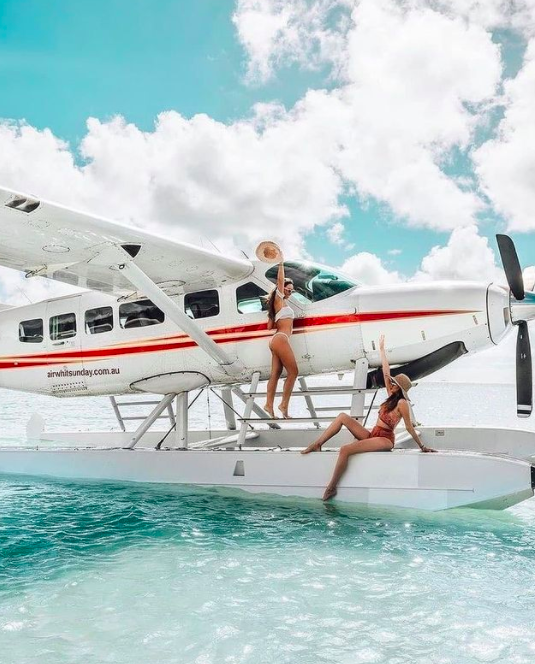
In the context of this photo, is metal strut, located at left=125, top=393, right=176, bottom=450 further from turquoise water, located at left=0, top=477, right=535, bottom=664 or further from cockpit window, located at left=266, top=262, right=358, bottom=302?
cockpit window, located at left=266, top=262, right=358, bottom=302

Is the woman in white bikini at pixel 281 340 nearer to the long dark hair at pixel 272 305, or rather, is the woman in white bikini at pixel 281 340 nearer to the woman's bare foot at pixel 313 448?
the long dark hair at pixel 272 305

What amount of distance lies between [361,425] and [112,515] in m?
2.94

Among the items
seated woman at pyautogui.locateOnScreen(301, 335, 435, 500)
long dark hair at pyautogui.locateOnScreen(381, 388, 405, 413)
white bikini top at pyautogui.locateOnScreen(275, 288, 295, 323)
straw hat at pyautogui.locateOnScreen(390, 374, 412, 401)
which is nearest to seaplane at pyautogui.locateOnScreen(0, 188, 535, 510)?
seated woman at pyautogui.locateOnScreen(301, 335, 435, 500)

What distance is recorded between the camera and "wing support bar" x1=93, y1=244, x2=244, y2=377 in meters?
7.37

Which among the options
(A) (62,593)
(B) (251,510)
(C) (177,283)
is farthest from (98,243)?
→ (A) (62,593)

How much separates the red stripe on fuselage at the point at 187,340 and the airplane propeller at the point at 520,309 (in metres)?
0.53

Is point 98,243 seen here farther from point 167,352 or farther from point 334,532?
point 334,532

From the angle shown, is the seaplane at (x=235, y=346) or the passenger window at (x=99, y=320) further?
the passenger window at (x=99, y=320)

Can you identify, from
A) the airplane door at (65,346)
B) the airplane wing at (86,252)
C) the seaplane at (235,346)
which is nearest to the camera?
the airplane wing at (86,252)

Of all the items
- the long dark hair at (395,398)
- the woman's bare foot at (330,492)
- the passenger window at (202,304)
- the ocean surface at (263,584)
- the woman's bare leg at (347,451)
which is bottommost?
the ocean surface at (263,584)

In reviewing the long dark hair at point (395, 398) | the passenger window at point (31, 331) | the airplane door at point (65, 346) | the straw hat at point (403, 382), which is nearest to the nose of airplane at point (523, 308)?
the straw hat at point (403, 382)

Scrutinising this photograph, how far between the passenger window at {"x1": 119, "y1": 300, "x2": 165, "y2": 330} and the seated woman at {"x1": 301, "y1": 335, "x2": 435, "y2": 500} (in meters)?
2.96

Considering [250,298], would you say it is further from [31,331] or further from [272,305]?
[31,331]

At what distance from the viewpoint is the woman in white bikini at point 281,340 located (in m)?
7.51
